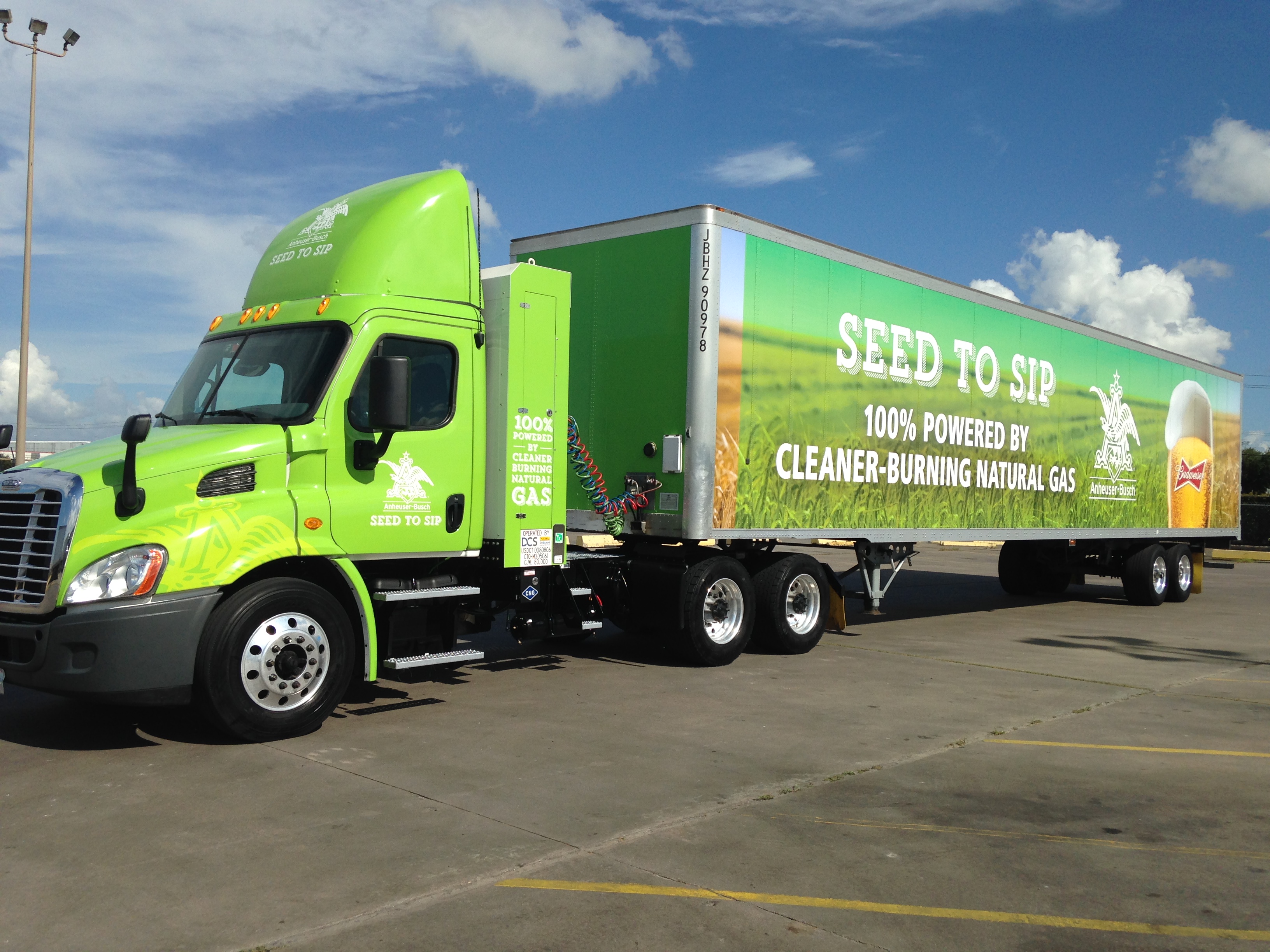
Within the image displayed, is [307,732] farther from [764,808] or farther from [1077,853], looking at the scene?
[1077,853]

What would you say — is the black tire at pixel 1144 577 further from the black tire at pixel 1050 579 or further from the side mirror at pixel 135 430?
the side mirror at pixel 135 430

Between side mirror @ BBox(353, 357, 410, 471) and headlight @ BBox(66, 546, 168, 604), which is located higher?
side mirror @ BBox(353, 357, 410, 471)

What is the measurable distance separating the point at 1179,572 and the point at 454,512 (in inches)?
567

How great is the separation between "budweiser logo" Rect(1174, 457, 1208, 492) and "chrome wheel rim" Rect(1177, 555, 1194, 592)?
119 centimetres

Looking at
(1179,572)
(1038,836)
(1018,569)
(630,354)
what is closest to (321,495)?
(630,354)

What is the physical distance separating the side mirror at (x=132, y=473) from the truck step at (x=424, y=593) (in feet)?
5.74

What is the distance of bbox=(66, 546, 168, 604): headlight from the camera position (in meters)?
6.26

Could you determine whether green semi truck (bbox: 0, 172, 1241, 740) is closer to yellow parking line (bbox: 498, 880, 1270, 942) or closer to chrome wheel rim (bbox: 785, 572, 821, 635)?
chrome wheel rim (bbox: 785, 572, 821, 635)

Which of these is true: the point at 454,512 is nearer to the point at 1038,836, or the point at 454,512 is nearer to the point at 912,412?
the point at 1038,836

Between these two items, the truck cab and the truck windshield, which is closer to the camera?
the truck cab

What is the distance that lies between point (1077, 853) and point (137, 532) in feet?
17.5

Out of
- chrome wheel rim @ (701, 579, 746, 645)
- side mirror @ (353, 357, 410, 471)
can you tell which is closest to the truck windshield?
side mirror @ (353, 357, 410, 471)

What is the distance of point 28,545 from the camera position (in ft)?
21.0

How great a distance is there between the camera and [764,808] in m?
5.69
